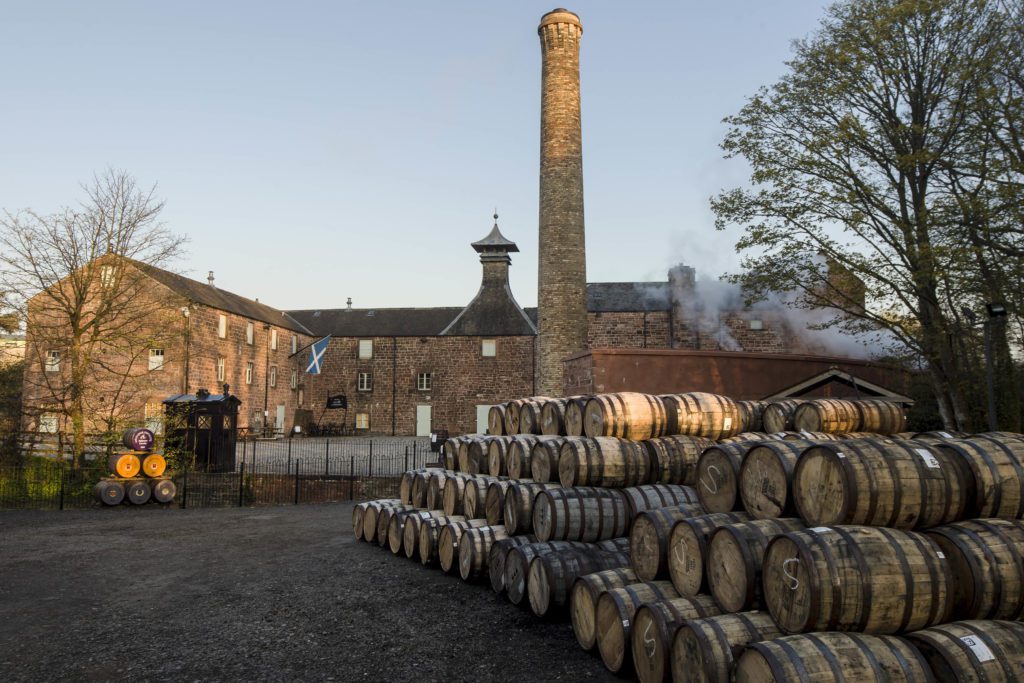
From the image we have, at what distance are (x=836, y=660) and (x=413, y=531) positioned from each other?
7.49 meters

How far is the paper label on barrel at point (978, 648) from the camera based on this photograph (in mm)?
3916

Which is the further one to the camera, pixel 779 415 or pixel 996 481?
pixel 779 415

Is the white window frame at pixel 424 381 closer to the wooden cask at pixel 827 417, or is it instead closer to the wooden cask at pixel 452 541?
the wooden cask at pixel 452 541

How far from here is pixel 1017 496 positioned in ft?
16.2

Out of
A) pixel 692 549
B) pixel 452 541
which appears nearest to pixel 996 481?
pixel 692 549

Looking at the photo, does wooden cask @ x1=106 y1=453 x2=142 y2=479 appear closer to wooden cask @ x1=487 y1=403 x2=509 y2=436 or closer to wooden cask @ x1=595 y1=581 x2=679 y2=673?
wooden cask @ x1=487 y1=403 x2=509 y2=436

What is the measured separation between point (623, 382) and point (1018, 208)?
9131 millimetres

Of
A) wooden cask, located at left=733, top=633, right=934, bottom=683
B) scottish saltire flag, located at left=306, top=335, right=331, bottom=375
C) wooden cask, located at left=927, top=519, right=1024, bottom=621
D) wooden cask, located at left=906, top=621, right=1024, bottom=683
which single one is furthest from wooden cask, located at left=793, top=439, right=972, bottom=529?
scottish saltire flag, located at left=306, top=335, right=331, bottom=375

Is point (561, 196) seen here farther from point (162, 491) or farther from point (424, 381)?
point (424, 381)

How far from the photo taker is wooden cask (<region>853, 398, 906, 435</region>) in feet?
29.4

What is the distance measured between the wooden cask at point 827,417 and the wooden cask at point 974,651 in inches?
184

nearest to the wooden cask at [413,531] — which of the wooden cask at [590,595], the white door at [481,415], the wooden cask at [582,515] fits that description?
the wooden cask at [582,515]

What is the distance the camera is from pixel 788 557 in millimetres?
4512

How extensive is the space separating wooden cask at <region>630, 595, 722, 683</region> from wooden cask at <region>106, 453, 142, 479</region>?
52.6 feet
